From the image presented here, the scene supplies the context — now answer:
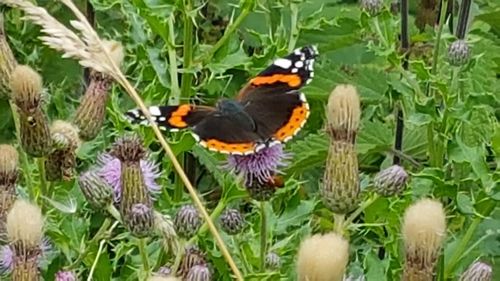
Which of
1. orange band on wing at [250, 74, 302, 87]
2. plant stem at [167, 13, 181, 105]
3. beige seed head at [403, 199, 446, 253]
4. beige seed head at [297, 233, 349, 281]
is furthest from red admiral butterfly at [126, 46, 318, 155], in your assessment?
beige seed head at [297, 233, 349, 281]

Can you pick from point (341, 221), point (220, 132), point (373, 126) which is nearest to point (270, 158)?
point (220, 132)

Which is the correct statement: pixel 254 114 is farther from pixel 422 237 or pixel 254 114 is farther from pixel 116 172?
pixel 422 237

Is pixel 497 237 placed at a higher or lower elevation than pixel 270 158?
lower

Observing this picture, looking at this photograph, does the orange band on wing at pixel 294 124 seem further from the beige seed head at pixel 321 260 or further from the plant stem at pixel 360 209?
the beige seed head at pixel 321 260

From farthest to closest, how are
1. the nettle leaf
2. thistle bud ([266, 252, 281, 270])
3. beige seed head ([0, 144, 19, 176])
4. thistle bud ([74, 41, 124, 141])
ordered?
1. the nettle leaf
2. thistle bud ([74, 41, 124, 141])
3. thistle bud ([266, 252, 281, 270])
4. beige seed head ([0, 144, 19, 176])

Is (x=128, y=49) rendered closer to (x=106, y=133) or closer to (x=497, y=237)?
(x=106, y=133)

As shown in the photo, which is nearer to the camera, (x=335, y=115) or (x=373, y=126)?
(x=335, y=115)

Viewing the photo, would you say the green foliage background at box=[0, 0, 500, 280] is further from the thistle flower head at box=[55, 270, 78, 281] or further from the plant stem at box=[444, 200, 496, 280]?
the thistle flower head at box=[55, 270, 78, 281]
